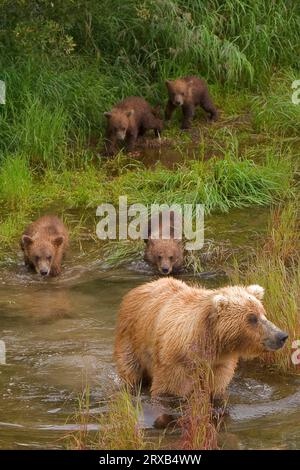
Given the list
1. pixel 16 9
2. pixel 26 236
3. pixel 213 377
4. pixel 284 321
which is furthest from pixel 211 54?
pixel 213 377

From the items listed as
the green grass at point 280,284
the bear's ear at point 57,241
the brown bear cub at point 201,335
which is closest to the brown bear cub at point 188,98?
the bear's ear at point 57,241

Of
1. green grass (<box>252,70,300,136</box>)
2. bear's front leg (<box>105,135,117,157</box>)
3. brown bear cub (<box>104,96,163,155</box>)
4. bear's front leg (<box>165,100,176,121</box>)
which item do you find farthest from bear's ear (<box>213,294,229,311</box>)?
bear's front leg (<box>165,100,176,121</box>)

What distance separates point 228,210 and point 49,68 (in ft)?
10.5

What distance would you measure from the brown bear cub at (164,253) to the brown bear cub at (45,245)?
0.80m

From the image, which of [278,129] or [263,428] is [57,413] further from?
[278,129]

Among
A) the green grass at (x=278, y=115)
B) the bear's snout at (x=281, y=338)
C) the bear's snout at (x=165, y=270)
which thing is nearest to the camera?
the bear's snout at (x=281, y=338)

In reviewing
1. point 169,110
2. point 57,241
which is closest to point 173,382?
point 57,241

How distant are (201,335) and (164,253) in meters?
3.72

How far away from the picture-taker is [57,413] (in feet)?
24.5

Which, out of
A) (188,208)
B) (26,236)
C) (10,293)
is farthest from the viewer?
(188,208)

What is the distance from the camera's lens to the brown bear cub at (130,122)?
528 inches

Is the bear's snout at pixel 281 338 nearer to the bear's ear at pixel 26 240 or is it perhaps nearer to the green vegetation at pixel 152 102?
the green vegetation at pixel 152 102

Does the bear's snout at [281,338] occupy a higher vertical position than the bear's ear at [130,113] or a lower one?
lower

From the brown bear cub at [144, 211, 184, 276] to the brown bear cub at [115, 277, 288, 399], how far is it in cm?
319
